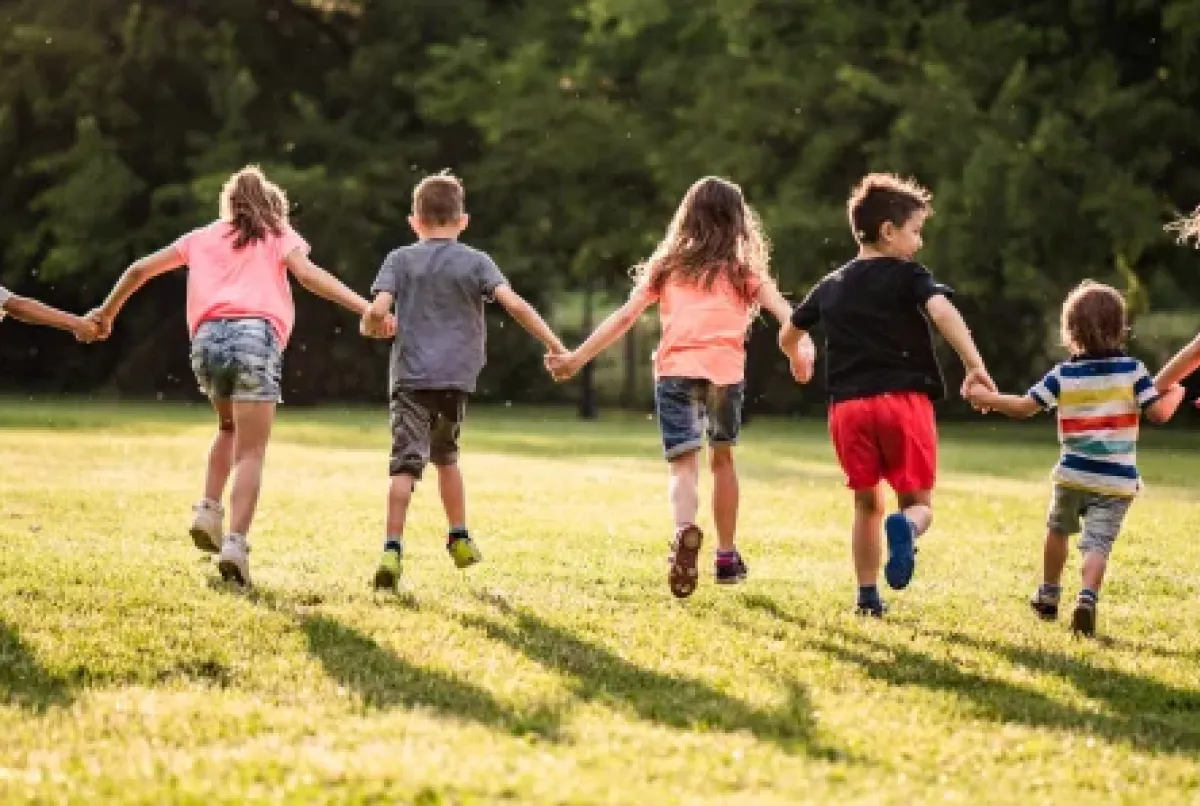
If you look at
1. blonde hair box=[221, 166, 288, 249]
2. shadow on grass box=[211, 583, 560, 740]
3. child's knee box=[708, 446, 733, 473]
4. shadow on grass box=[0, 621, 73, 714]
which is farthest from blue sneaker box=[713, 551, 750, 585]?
shadow on grass box=[0, 621, 73, 714]

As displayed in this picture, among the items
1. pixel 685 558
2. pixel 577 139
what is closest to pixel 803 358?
pixel 685 558

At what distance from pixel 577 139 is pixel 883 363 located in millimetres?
19619

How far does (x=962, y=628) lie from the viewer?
705 centimetres

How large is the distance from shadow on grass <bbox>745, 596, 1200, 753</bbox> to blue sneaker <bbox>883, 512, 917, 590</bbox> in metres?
0.23

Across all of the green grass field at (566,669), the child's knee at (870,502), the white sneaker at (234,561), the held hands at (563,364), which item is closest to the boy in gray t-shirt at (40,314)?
the green grass field at (566,669)

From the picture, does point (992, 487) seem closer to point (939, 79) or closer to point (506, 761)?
point (939, 79)

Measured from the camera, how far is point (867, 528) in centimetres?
724

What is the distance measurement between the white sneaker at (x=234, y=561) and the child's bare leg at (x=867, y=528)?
2370 millimetres

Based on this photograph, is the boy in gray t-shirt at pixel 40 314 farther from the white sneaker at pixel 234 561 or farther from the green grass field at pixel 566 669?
the white sneaker at pixel 234 561

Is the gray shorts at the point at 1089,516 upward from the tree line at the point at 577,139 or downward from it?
downward

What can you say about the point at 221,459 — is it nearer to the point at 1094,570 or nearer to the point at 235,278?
the point at 235,278

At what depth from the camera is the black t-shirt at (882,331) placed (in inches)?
279

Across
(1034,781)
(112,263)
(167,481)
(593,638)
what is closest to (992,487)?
(167,481)

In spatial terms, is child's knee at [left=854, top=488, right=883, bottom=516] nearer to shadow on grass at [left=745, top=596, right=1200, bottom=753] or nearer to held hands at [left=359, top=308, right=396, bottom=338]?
shadow on grass at [left=745, top=596, right=1200, bottom=753]
